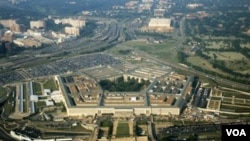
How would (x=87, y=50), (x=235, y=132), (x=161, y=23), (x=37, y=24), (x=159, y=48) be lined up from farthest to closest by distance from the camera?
(x=37, y=24), (x=161, y=23), (x=159, y=48), (x=87, y=50), (x=235, y=132)

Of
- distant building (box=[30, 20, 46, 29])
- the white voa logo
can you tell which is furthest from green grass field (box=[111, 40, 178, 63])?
the white voa logo

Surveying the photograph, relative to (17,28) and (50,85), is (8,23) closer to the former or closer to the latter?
(17,28)

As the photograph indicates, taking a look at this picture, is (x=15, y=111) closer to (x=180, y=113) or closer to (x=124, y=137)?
(x=124, y=137)

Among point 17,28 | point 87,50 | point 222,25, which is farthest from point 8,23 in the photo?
point 222,25

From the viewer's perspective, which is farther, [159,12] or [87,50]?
[159,12]

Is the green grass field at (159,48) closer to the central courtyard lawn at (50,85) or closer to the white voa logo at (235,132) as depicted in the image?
the central courtyard lawn at (50,85)

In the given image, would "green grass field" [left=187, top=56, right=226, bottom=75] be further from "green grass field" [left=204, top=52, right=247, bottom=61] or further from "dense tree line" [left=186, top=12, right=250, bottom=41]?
"dense tree line" [left=186, top=12, right=250, bottom=41]

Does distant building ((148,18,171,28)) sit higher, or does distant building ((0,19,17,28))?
distant building ((148,18,171,28))

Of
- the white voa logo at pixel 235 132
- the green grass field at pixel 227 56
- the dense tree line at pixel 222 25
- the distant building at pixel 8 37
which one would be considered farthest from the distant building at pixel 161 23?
the white voa logo at pixel 235 132
